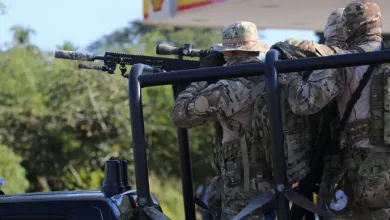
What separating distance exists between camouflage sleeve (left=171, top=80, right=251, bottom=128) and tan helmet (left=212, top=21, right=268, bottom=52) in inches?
9.3

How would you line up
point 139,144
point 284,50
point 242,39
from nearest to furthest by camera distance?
1. point 139,144
2. point 284,50
3. point 242,39

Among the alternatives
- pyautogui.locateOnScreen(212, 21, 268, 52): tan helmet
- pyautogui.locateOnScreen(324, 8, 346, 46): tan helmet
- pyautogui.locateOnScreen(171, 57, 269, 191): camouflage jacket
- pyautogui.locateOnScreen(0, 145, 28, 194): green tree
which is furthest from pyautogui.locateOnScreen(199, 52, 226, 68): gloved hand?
pyautogui.locateOnScreen(0, 145, 28, 194): green tree

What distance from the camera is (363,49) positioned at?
3.44 metres

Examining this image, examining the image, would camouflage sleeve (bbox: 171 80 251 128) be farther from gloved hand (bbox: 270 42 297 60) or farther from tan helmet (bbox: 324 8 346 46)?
tan helmet (bbox: 324 8 346 46)

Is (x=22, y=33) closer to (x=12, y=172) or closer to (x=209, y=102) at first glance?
(x=12, y=172)

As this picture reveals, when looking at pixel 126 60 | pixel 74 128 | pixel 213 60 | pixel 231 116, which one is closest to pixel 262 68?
pixel 231 116

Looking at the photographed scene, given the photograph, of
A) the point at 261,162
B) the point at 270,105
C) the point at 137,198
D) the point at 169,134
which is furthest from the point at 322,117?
the point at 169,134

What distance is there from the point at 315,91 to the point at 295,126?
0.83 feet

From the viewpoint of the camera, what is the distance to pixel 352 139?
3.37 m

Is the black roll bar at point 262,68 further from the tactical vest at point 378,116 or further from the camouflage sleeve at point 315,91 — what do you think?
the tactical vest at point 378,116

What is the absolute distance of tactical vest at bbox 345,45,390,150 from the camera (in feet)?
10.8

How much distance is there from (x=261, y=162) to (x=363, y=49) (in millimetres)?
638

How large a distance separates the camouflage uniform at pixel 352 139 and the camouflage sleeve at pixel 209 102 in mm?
314

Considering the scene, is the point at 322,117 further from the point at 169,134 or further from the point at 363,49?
the point at 169,134
